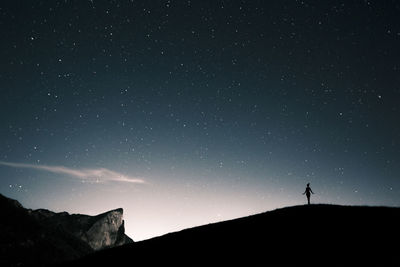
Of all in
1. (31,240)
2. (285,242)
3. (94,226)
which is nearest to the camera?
(285,242)

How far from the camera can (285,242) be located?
627 inches

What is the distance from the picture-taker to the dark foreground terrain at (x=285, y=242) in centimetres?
1275

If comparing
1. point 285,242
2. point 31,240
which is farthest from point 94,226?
point 285,242

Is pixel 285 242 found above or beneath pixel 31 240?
above

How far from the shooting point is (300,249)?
559 inches

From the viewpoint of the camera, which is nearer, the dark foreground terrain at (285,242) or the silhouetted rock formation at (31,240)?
the dark foreground terrain at (285,242)

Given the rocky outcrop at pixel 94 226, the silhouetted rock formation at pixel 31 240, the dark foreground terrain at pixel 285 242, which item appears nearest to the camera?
the dark foreground terrain at pixel 285 242

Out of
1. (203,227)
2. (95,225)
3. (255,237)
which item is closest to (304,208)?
(255,237)

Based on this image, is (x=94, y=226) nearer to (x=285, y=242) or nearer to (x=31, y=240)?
(x=31, y=240)

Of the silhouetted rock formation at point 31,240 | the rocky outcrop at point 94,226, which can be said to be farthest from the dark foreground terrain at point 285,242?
the rocky outcrop at point 94,226

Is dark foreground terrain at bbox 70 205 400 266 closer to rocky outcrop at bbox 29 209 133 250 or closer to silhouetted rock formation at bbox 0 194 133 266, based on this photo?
silhouetted rock formation at bbox 0 194 133 266

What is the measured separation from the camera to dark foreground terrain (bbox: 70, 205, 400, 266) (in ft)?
41.8

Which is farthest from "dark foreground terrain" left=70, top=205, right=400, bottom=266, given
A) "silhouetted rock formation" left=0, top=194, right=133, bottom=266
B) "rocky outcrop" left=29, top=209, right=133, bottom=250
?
"rocky outcrop" left=29, top=209, right=133, bottom=250

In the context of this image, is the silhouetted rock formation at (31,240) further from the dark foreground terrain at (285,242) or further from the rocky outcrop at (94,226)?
the dark foreground terrain at (285,242)
